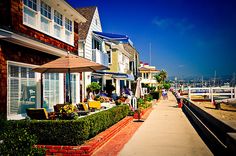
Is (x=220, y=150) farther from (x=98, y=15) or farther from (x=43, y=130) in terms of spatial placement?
(x=98, y=15)

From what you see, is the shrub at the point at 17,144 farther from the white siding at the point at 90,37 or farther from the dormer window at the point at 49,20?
the white siding at the point at 90,37

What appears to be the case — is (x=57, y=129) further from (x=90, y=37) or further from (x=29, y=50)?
(x=90, y=37)

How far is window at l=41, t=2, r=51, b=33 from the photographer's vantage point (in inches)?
490

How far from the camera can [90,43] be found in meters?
21.3

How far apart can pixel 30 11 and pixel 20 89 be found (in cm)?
374

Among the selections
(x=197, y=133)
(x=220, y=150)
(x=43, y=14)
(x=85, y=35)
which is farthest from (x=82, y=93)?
(x=220, y=150)

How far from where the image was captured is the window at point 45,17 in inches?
490

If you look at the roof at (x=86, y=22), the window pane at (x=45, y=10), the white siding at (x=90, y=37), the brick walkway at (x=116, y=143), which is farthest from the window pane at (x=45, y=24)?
the white siding at (x=90, y=37)

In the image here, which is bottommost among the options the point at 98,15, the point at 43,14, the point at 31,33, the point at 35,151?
the point at 35,151

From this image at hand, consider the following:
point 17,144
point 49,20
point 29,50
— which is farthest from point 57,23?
point 17,144

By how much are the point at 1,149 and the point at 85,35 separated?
16.1m

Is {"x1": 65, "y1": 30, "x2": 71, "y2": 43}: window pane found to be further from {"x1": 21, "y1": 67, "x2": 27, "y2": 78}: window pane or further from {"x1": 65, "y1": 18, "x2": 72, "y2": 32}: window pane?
{"x1": 21, "y1": 67, "x2": 27, "y2": 78}: window pane

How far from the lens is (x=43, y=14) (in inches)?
493

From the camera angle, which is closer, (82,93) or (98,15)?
(82,93)
